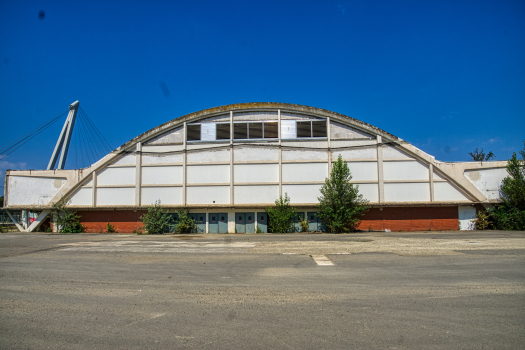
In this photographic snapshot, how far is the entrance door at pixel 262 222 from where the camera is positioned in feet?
85.6

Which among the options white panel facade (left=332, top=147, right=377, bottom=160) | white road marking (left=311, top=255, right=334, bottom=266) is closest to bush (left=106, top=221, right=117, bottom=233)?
white panel facade (left=332, top=147, right=377, bottom=160)

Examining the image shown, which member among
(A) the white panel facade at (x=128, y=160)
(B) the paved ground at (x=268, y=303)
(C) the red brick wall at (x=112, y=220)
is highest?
(A) the white panel facade at (x=128, y=160)

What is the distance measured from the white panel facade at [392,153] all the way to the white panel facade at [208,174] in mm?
12720

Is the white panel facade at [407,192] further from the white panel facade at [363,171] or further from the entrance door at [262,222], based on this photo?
the entrance door at [262,222]

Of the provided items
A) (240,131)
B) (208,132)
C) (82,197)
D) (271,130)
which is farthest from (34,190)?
(271,130)

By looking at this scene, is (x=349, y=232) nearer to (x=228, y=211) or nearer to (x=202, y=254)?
(x=228, y=211)

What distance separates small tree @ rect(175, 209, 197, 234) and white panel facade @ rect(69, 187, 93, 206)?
25.9 feet

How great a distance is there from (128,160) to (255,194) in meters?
11.1

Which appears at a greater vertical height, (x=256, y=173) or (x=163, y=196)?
(x=256, y=173)

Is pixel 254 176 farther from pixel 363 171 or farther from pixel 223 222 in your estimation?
pixel 363 171

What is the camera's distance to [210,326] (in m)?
5.25

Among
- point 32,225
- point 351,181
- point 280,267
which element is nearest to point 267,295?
point 280,267

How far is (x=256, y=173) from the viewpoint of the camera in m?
26.6

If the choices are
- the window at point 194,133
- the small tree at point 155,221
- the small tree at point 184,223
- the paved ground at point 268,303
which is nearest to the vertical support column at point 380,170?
the paved ground at point 268,303
